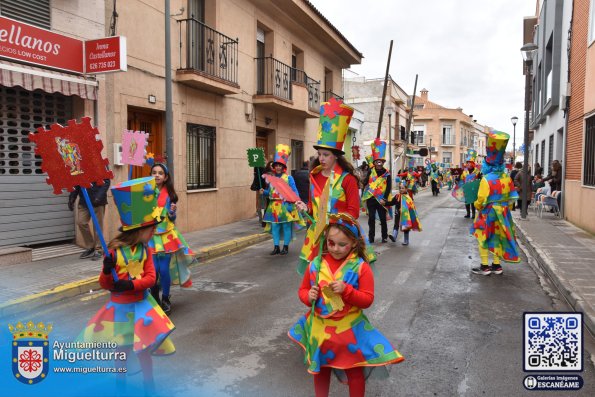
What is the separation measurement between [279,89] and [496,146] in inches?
418

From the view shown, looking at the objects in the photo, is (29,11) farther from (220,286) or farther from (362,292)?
(362,292)

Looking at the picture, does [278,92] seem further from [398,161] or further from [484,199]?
[398,161]

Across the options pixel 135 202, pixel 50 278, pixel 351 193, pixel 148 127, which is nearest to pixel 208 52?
pixel 148 127

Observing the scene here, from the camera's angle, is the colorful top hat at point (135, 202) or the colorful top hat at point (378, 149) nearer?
the colorful top hat at point (135, 202)

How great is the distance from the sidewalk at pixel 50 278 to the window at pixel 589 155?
353 inches

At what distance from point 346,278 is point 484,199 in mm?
5001

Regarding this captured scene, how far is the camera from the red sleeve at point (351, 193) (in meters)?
4.38

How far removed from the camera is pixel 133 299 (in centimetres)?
320

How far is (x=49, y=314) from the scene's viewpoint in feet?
18.5

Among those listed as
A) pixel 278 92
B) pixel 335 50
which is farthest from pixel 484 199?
pixel 335 50

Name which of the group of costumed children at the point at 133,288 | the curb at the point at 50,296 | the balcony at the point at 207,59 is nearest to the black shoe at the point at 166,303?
the curb at the point at 50,296

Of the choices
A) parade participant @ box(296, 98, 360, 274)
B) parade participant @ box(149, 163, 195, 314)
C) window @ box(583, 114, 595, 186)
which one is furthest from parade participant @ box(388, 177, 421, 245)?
parade participant @ box(296, 98, 360, 274)

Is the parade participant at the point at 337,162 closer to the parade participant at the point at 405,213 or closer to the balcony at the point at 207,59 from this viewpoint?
the parade participant at the point at 405,213

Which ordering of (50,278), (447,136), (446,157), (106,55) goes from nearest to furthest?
(50,278) → (106,55) → (447,136) → (446,157)
